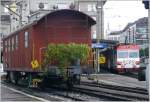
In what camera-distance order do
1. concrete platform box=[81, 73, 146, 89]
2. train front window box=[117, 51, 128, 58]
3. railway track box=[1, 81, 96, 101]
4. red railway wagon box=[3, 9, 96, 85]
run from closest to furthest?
railway track box=[1, 81, 96, 101]
red railway wagon box=[3, 9, 96, 85]
concrete platform box=[81, 73, 146, 89]
train front window box=[117, 51, 128, 58]

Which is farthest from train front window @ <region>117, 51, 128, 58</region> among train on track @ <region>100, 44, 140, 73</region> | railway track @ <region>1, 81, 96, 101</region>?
railway track @ <region>1, 81, 96, 101</region>

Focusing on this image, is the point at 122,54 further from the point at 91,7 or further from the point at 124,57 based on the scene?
the point at 91,7

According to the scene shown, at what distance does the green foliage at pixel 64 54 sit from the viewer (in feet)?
72.8

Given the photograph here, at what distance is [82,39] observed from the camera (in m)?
23.9

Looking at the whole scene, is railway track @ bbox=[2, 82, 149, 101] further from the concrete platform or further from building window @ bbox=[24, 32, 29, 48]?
the concrete platform

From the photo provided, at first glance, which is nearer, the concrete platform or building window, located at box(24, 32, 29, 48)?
building window, located at box(24, 32, 29, 48)

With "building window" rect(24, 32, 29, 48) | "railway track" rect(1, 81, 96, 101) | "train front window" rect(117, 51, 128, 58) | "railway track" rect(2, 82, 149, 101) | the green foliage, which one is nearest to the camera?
"railway track" rect(2, 82, 149, 101)

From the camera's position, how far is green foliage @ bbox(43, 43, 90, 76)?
22.2 metres

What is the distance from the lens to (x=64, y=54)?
22.2 metres

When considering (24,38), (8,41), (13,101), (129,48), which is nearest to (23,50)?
(24,38)

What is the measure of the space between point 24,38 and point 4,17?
6979 cm

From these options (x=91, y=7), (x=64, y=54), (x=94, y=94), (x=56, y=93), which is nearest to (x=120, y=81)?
(x=56, y=93)

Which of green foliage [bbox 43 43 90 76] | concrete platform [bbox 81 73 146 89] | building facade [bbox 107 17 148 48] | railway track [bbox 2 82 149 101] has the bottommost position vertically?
railway track [bbox 2 82 149 101]

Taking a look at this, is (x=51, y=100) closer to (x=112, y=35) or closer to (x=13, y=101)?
(x=13, y=101)
